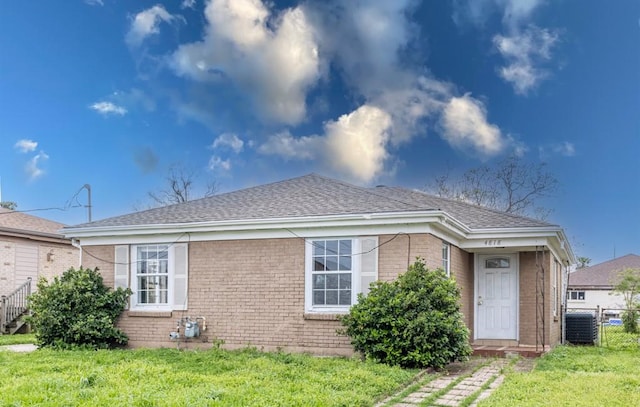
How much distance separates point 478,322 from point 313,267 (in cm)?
505

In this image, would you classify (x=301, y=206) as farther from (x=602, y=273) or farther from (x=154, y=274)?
(x=602, y=273)

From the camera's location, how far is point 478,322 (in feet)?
46.2

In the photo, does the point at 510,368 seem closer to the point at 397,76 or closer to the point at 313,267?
the point at 313,267

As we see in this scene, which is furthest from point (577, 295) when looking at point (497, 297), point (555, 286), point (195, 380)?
point (195, 380)

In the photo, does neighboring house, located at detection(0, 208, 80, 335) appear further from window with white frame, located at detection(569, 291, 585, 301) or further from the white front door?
window with white frame, located at detection(569, 291, 585, 301)

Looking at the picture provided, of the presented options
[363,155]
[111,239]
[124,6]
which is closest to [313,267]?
[111,239]

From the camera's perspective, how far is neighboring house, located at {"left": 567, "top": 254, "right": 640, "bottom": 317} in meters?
38.4

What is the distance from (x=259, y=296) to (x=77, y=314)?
13.1 feet

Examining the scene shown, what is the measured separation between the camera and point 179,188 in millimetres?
34594

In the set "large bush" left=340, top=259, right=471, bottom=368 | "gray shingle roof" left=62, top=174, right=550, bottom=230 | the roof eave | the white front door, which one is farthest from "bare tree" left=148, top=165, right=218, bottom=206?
"large bush" left=340, top=259, right=471, bottom=368

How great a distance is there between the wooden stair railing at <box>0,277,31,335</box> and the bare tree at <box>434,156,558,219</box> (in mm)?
21704

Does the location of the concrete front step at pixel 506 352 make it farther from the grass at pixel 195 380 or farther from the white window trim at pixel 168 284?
the white window trim at pixel 168 284

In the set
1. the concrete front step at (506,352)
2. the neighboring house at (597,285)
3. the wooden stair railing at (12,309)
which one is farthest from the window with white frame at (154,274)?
the neighboring house at (597,285)

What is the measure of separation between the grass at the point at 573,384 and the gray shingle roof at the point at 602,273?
3000 cm
